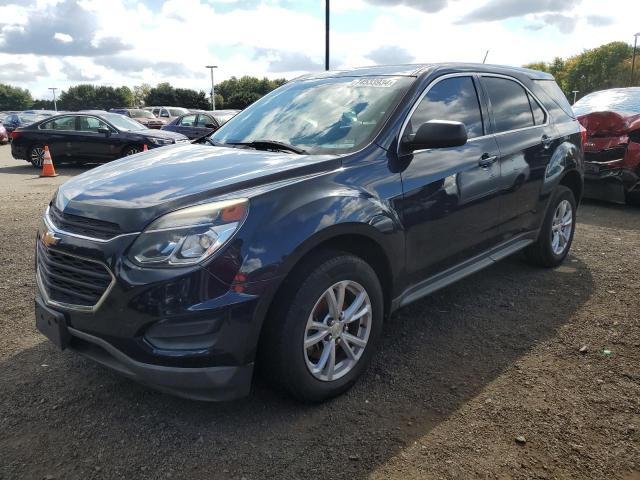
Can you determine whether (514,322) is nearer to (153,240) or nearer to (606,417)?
(606,417)

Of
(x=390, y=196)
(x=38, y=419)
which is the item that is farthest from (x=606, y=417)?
(x=38, y=419)

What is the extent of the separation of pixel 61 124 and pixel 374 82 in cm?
1240

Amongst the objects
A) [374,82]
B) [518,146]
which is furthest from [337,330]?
A: [518,146]

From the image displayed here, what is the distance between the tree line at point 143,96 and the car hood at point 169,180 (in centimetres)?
5044

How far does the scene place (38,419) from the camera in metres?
2.80

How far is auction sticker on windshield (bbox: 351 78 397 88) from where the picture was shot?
11.7 feet

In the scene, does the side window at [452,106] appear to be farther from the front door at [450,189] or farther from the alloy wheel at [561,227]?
the alloy wheel at [561,227]

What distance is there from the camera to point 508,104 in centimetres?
432

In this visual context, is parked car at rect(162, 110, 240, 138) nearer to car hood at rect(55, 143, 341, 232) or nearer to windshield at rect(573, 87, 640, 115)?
windshield at rect(573, 87, 640, 115)

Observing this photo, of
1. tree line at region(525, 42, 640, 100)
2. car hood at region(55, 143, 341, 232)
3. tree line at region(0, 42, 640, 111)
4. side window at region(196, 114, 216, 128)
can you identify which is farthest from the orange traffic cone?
tree line at region(525, 42, 640, 100)

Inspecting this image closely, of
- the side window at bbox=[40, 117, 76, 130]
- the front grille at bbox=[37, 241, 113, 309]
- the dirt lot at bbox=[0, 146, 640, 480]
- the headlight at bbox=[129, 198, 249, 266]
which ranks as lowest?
the dirt lot at bbox=[0, 146, 640, 480]

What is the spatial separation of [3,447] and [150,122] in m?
26.8

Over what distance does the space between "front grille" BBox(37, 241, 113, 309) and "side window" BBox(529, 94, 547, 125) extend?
3.70 meters

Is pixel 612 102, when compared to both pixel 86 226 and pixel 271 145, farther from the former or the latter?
pixel 86 226
